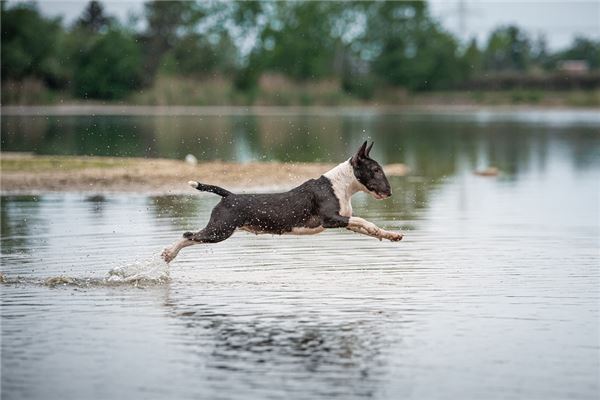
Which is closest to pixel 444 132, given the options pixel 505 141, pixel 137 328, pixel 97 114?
pixel 505 141

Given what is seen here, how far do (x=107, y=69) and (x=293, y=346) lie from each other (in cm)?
8069

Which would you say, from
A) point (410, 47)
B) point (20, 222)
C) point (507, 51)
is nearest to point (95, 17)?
point (410, 47)

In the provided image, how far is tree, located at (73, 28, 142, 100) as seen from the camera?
88.4 meters

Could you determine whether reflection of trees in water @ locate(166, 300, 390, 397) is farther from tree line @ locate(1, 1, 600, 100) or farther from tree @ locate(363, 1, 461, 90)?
tree @ locate(363, 1, 461, 90)

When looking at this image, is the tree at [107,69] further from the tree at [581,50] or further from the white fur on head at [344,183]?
the tree at [581,50]

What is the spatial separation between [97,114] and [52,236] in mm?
58989

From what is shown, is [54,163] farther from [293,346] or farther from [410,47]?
[410,47]

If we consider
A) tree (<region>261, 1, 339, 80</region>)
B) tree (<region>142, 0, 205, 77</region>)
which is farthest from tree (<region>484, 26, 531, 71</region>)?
tree (<region>142, 0, 205, 77</region>)

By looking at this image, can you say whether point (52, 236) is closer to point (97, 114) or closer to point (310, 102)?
point (97, 114)

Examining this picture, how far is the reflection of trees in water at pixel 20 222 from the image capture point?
58.6 feet

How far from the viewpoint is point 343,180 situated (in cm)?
1436

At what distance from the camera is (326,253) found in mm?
16578

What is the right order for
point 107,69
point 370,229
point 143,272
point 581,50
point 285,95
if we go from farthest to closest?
point 581,50
point 285,95
point 107,69
point 143,272
point 370,229

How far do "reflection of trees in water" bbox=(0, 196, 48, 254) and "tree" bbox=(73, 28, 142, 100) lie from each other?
6396 centimetres
